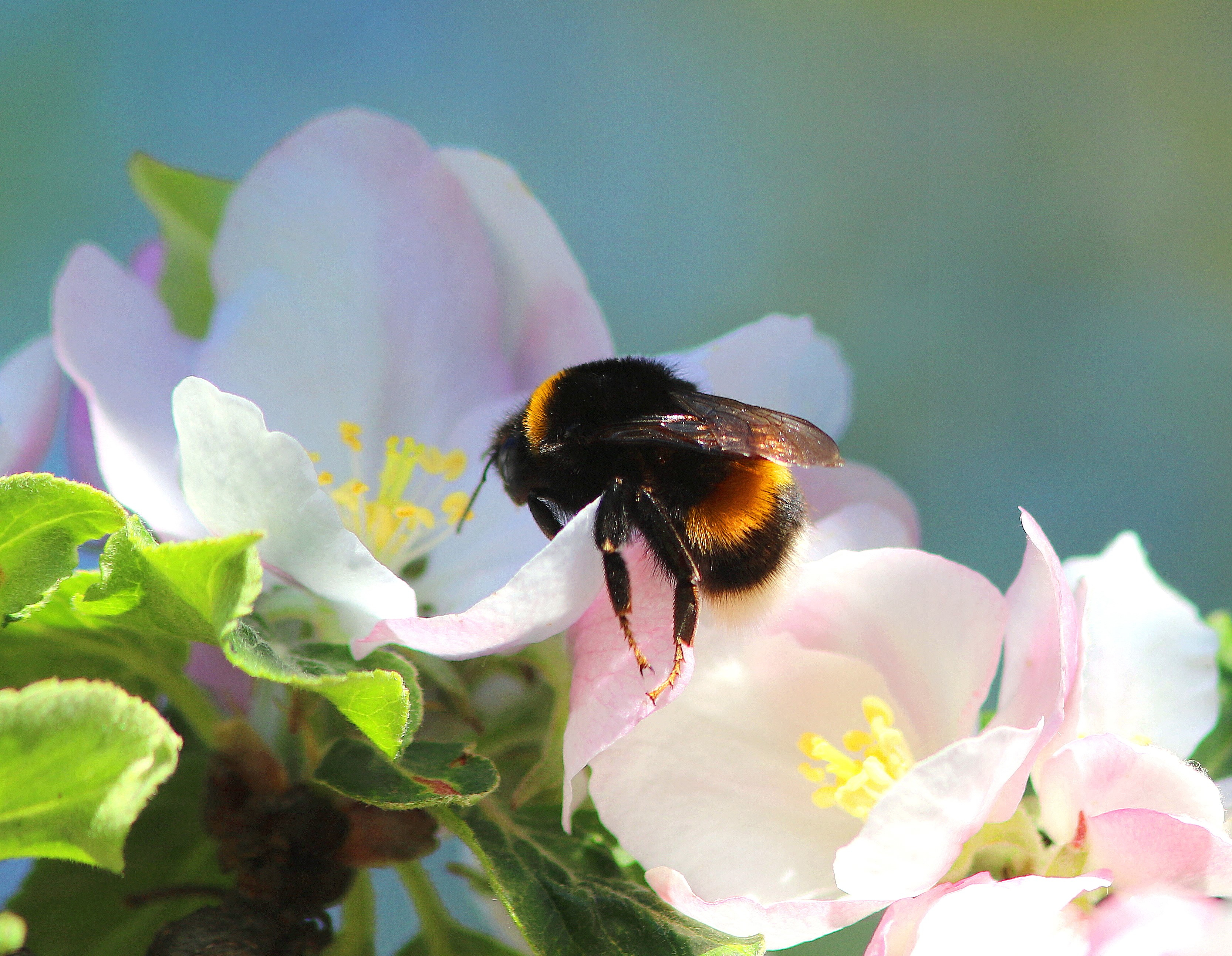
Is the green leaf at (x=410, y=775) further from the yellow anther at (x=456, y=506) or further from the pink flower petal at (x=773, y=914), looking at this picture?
the yellow anther at (x=456, y=506)

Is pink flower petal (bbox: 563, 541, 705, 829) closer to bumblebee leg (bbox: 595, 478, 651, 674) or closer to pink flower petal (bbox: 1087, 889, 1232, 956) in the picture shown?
bumblebee leg (bbox: 595, 478, 651, 674)

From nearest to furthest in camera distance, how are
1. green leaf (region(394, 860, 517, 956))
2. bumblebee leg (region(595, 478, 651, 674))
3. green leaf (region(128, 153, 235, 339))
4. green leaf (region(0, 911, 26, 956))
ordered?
green leaf (region(0, 911, 26, 956))
bumblebee leg (region(595, 478, 651, 674))
green leaf (region(394, 860, 517, 956))
green leaf (region(128, 153, 235, 339))

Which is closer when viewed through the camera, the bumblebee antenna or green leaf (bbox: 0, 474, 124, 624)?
green leaf (bbox: 0, 474, 124, 624)

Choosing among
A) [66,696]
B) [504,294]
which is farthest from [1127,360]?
[66,696]

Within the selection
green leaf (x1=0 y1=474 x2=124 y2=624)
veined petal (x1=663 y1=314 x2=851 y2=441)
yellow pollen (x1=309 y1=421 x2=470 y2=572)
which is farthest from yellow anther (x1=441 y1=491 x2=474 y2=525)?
green leaf (x1=0 y1=474 x2=124 y2=624)

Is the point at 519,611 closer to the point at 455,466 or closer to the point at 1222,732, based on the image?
the point at 455,466

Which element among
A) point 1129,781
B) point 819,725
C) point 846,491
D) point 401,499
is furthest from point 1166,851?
point 401,499

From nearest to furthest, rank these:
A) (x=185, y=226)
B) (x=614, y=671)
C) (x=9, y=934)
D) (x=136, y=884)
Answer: (x=9, y=934) → (x=614, y=671) → (x=136, y=884) → (x=185, y=226)
